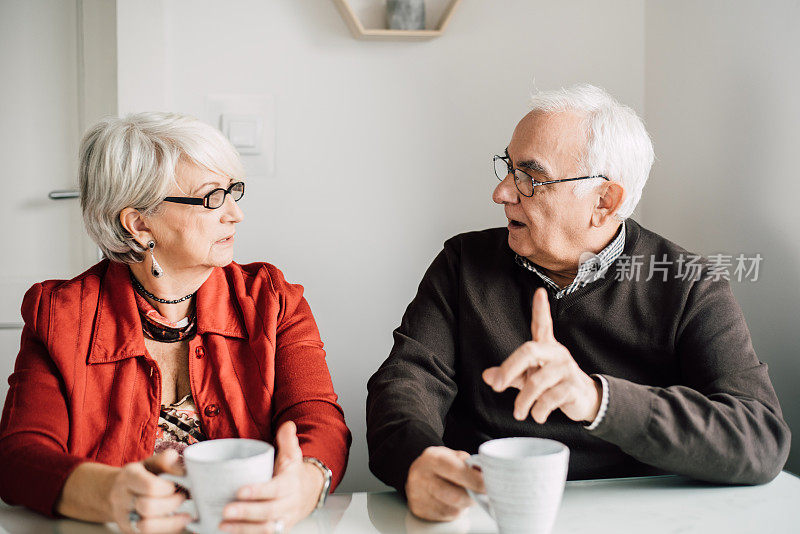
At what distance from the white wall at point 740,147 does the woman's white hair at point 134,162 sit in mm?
1215

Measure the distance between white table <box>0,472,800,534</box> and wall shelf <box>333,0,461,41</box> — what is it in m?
1.38

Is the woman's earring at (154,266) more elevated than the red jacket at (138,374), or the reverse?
the woman's earring at (154,266)

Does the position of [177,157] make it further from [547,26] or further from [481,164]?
[547,26]

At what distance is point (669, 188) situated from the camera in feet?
6.63

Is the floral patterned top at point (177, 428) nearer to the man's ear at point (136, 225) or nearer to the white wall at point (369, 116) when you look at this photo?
the man's ear at point (136, 225)

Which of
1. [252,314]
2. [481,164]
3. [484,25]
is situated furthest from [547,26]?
[252,314]

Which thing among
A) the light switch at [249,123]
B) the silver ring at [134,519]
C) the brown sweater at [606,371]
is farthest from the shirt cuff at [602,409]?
the light switch at [249,123]

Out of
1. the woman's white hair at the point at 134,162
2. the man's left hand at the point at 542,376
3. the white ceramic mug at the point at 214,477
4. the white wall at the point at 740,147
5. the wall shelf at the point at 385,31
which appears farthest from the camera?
the wall shelf at the point at 385,31

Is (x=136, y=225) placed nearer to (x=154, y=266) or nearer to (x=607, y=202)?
(x=154, y=266)

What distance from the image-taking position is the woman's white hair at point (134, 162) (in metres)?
1.37

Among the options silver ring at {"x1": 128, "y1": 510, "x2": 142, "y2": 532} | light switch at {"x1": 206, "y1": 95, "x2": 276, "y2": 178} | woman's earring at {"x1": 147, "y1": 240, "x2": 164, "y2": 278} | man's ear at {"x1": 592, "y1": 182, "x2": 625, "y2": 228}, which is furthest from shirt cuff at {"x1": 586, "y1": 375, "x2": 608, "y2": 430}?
light switch at {"x1": 206, "y1": 95, "x2": 276, "y2": 178}

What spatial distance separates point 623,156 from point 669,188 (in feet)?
2.12

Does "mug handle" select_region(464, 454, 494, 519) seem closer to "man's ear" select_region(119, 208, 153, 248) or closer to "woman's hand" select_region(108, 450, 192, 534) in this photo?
"woman's hand" select_region(108, 450, 192, 534)

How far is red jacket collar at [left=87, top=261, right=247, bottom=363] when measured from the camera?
130cm
